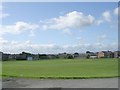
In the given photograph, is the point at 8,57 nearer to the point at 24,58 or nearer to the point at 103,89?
the point at 24,58

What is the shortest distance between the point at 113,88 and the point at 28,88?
410 centimetres

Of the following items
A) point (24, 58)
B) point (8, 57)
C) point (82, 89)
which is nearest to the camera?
point (82, 89)

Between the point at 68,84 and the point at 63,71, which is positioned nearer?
the point at 68,84

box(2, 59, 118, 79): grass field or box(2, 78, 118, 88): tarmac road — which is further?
box(2, 59, 118, 79): grass field

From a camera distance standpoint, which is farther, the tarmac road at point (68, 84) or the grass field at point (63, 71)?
the grass field at point (63, 71)

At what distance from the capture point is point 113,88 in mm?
14062

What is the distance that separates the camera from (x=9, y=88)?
1492 centimetres

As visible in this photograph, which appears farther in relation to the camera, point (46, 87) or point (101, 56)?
point (101, 56)

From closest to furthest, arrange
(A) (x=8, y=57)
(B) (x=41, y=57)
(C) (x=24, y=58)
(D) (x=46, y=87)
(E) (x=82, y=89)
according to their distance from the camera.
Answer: (E) (x=82, y=89) < (D) (x=46, y=87) < (A) (x=8, y=57) < (C) (x=24, y=58) < (B) (x=41, y=57)

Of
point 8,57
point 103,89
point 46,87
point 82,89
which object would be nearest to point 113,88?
point 103,89

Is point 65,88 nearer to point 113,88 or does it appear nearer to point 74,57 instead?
point 113,88

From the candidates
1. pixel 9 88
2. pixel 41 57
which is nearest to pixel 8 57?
pixel 41 57

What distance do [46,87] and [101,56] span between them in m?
48.1

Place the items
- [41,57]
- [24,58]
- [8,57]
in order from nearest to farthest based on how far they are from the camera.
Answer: [8,57] < [24,58] < [41,57]
